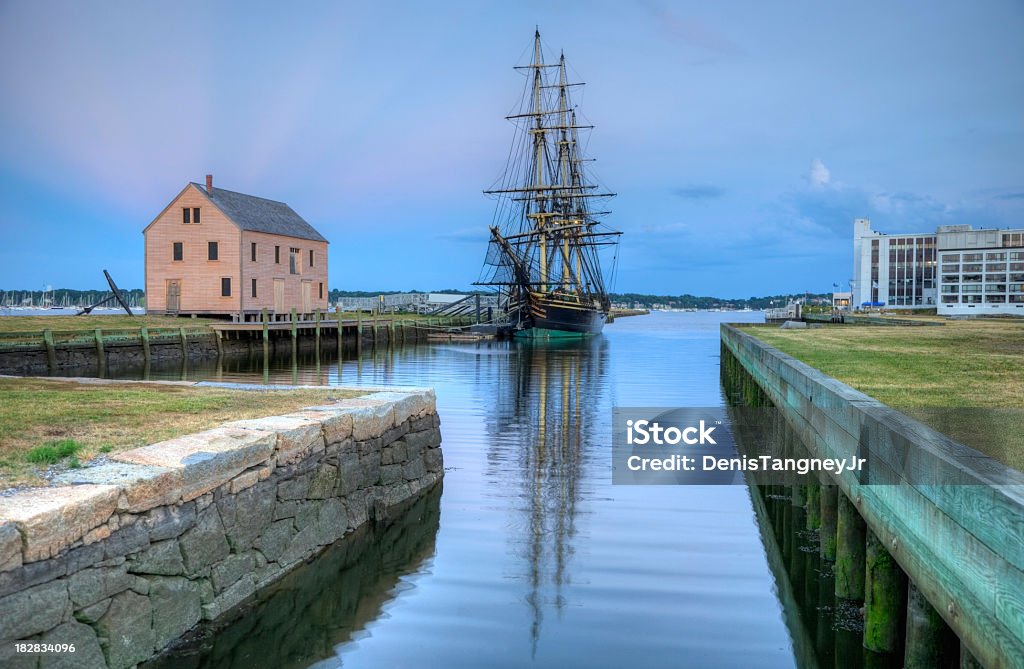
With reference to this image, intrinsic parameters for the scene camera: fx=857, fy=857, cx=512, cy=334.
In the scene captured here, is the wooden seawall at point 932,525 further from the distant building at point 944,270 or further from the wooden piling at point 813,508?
the distant building at point 944,270

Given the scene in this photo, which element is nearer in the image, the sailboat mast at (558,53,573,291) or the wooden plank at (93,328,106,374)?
the wooden plank at (93,328,106,374)

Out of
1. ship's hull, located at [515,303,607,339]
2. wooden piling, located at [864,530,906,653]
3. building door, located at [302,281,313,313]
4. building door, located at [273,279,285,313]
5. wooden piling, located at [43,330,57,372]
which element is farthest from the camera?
ship's hull, located at [515,303,607,339]

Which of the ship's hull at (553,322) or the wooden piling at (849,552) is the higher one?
the ship's hull at (553,322)

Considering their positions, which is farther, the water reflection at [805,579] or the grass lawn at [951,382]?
the grass lawn at [951,382]

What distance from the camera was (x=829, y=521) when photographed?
31.9 feet

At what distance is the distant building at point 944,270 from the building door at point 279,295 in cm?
6608

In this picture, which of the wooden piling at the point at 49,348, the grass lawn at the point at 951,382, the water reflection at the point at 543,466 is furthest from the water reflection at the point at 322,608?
the wooden piling at the point at 49,348

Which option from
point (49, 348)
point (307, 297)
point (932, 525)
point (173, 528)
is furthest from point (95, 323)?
point (932, 525)

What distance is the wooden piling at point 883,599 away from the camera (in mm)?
6961

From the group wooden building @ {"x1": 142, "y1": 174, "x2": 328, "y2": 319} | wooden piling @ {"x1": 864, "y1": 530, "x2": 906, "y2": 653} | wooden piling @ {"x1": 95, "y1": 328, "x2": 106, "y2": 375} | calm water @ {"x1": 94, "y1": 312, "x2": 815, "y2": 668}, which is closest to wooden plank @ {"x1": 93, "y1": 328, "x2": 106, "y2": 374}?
wooden piling @ {"x1": 95, "y1": 328, "x2": 106, "y2": 375}

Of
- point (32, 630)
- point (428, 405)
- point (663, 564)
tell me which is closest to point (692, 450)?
point (428, 405)

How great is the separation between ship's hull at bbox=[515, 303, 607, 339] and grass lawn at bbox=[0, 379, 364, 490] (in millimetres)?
57377

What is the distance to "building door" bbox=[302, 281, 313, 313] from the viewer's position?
62319mm

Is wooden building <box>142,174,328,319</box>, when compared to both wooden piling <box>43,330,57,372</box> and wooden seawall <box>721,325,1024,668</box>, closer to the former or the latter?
wooden piling <box>43,330,57,372</box>
